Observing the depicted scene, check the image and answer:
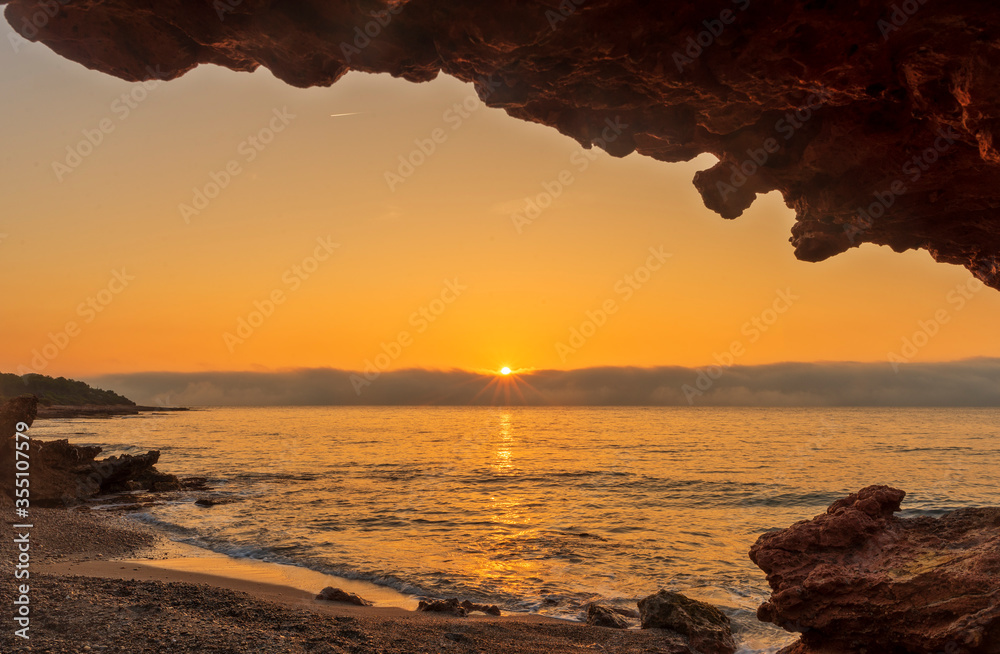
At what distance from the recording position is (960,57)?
5574 mm

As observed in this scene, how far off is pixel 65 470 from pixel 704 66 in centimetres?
2848

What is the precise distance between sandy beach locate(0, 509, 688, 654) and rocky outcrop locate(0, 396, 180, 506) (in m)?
9.57

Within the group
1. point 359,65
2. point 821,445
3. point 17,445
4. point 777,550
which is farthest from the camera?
point 821,445

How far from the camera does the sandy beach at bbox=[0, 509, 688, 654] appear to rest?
6.42 meters

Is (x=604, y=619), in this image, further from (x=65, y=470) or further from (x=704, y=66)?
(x=65, y=470)

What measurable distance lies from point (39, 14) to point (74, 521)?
15410 mm

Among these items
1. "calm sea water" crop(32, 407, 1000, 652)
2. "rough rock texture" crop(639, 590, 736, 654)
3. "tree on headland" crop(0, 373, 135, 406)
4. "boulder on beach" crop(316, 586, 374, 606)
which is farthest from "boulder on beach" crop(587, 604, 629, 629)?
"tree on headland" crop(0, 373, 135, 406)

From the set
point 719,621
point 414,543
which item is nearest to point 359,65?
point 719,621

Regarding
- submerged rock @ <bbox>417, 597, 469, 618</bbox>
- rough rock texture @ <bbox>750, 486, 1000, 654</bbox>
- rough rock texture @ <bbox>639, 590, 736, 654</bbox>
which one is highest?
rough rock texture @ <bbox>750, 486, 1000, 654</bbox>

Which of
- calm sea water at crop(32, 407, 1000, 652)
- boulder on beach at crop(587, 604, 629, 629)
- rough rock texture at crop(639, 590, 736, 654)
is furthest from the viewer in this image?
calm sea water at crop(32, 407, 1000, 652)

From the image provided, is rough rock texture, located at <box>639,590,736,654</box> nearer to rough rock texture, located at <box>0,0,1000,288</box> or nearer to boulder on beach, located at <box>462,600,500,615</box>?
boulder on beach, located at <box>462,600,500,615</box>

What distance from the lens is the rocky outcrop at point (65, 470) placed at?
18.5 meters

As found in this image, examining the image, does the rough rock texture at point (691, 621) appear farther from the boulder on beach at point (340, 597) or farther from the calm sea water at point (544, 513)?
the boulder on beach at point (340, 597)

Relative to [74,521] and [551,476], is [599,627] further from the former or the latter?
[551,476]
